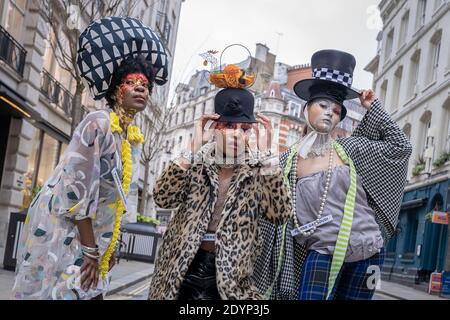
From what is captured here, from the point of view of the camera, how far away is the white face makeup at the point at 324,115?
11.7 ft

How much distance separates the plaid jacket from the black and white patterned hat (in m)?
1.18

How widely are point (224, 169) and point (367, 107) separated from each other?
1242 mm

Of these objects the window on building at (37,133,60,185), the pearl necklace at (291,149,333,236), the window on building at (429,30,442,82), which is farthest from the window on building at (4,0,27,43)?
the window on building at (429,30,442,82)

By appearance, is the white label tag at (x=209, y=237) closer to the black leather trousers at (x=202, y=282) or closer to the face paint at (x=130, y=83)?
the black leather trousers at (x=202, y=282)

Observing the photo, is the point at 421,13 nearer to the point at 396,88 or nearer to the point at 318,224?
the point at 396,88

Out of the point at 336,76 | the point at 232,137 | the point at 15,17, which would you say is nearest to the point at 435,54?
the point at 15,17

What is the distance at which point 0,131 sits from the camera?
579 inches

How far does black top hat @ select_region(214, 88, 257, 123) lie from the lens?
291 cm

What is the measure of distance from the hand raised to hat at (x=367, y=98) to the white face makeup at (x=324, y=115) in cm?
20

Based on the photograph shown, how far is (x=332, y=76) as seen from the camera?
11.8ft

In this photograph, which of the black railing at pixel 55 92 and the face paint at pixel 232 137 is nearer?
the face paint at pixel 232 137

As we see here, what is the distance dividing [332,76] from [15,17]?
12.6 m

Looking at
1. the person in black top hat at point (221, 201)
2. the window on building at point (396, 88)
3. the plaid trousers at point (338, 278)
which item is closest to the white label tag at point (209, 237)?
the person in black top hat at point (221, 201)

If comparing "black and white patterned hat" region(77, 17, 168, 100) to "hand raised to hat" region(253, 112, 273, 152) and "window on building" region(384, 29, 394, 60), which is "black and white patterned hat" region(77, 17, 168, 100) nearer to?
"hand raised to hat" region(253, 112, 273, 152)
